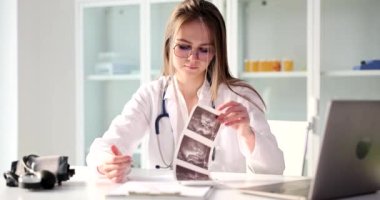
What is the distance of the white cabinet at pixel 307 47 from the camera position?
2732mm

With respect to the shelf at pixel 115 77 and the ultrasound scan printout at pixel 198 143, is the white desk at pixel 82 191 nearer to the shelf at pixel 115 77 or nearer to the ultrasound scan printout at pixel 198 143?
the ultrasound scan printout at pixel 198 143

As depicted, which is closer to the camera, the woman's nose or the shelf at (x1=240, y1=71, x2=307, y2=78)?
the woman's nose

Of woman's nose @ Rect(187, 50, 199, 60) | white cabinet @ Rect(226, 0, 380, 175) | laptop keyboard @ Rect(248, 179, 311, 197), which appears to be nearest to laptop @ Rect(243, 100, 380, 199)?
laptop keyboard @ Rect(248, 179, 311, 197)

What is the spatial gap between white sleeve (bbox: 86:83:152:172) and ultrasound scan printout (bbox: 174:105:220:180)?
11.1 inches

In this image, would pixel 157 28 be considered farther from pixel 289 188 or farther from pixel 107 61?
pixel 289 188

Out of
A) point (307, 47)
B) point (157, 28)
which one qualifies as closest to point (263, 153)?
point (307, 47)

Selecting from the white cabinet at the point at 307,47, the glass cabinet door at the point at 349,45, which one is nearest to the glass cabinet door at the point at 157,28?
the white cabinet at the point at 307,47

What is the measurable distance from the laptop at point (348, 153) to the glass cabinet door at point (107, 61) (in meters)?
2.38

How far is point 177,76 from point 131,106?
0.20 m

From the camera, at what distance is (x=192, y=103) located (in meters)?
1.65

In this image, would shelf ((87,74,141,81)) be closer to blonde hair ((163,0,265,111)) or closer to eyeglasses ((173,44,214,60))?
blonde hair ((163,0,265,111))

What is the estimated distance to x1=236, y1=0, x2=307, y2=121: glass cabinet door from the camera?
116 inches

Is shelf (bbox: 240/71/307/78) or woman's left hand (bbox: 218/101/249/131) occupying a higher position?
shelf (bbox: 240/71/307/78)

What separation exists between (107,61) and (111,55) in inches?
2.2
